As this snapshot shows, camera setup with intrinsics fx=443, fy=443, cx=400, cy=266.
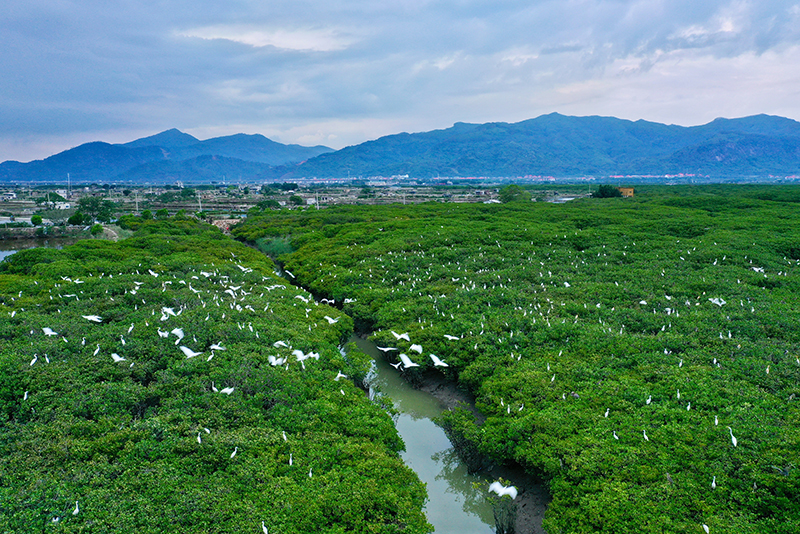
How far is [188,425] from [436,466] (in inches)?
227

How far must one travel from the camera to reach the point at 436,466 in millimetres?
10875

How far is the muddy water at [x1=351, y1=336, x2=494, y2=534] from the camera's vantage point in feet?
30.6

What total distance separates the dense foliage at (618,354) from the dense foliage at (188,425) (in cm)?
275

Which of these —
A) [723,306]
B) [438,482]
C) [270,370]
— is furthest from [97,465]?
[723,306]

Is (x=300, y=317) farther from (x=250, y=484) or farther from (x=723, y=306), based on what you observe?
(x=723, y=306)

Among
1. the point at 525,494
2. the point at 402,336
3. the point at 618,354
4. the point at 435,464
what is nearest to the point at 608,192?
the point at 618,354

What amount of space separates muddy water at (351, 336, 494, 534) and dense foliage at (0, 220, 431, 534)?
4.32 feet

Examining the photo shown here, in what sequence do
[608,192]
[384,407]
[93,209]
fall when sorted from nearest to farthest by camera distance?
1. [384,407]
2. [93,209]
3. [608,192]

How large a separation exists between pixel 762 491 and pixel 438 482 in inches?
238

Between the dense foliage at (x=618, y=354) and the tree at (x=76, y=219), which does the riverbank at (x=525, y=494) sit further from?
the tree at (x=76, y=219)

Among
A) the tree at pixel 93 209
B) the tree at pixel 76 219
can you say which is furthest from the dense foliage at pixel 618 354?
the tree at pixel 93 209

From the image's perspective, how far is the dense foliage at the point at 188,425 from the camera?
23.2 ft

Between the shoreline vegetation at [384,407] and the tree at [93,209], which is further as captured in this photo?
the tree at [93,209]

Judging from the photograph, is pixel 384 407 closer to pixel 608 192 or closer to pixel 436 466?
pixel 436 466
